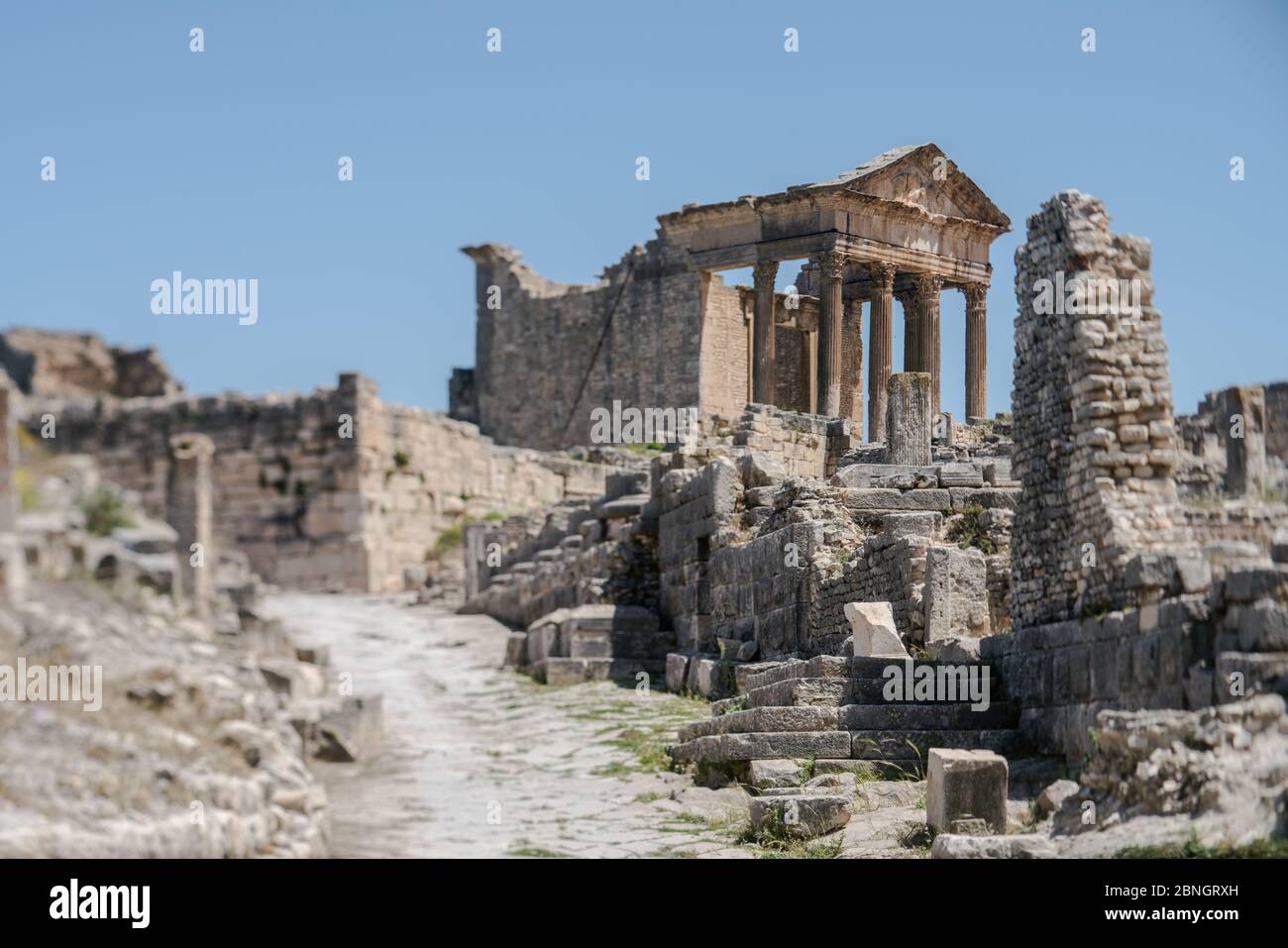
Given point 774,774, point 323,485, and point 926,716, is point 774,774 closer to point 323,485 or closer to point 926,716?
point 926,716

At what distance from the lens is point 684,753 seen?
49.4ft

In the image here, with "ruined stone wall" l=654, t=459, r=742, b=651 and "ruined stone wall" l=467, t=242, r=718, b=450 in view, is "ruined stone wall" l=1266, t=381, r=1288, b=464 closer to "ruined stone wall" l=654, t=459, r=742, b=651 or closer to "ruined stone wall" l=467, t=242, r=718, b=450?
"ruined stone wall" l=654, t=459, r=742, b=651

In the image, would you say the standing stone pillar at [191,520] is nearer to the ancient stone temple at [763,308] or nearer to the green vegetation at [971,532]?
the green vegetation at [971,532]

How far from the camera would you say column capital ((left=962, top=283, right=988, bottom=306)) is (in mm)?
35531

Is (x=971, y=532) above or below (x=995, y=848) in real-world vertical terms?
above

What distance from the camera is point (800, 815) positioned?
12.0 metres

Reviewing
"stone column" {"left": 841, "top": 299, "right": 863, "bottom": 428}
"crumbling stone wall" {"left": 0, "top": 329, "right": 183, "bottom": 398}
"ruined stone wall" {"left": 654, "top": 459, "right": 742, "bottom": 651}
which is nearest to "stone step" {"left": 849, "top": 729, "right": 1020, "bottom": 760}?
"crumbling stone wall" {"left": 0, "top": 329, "right": 183, "bottom": 398}

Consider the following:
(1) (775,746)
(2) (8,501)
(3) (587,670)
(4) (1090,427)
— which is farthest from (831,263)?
(2) (8,501)

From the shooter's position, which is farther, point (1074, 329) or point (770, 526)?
point (770, 526)

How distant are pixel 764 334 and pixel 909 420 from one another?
13404mm

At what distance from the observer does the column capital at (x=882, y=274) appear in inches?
1340
